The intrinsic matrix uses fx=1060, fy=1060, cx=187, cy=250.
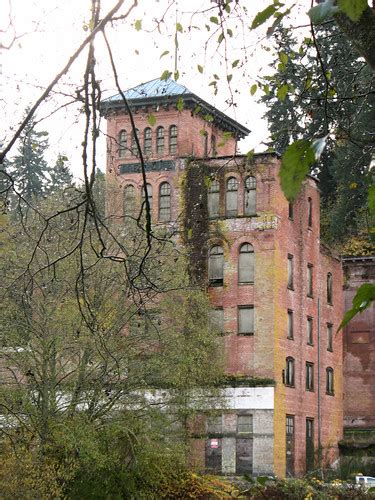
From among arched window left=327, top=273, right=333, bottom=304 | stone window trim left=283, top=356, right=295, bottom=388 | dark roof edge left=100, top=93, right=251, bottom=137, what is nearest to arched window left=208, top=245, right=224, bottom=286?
stone window trim left=283, top=356, right=295, bottom=388

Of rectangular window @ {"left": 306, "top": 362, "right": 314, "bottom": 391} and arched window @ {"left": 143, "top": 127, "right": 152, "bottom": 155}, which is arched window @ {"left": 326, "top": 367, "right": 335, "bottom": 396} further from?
arched window @ {"left": 143, "top": 127, "right": 152, "bottom": 155}

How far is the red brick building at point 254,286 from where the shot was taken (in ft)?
139

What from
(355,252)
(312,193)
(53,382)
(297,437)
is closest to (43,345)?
(53,382)

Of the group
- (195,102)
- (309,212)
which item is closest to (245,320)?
(309,212)

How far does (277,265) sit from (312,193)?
5.24 meters

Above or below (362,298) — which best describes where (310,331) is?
above

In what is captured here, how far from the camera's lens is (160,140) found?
155ft

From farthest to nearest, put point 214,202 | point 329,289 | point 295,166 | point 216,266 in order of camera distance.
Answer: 1. point 329,289
2. point 214,202
3. point 216,266
4. point 295,166

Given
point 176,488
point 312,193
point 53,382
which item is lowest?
point 176,488

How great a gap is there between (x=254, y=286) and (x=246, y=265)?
101cm

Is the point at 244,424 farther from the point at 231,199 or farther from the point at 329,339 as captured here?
the point at 231,199

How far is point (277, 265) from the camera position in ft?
144

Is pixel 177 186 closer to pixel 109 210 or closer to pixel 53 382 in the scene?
pixel 109 210

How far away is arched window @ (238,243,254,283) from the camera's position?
144 feet
